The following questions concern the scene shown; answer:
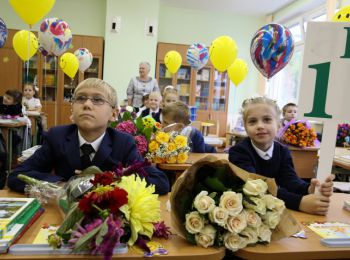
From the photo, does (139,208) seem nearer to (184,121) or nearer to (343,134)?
(184,121)

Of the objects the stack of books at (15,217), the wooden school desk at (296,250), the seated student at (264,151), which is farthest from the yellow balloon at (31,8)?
the wooden school desk at (296,250)

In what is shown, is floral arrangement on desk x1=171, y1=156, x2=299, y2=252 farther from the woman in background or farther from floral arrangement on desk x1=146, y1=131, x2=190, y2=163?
the woman in background

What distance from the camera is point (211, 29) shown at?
852 cm

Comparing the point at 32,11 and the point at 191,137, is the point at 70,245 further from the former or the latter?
the point at 32,11

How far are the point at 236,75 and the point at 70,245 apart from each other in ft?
18.8

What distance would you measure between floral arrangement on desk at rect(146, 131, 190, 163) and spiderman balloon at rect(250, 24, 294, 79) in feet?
4.90

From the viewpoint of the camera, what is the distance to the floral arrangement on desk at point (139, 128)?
2309mm

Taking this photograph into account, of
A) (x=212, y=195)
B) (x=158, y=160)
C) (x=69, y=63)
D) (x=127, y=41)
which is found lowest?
(x=158, y=160)

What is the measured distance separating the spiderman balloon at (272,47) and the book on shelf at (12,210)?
9.34 feet

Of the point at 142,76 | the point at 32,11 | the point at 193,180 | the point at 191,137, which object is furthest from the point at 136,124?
the point at 142,76

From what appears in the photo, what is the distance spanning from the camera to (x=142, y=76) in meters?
5.72

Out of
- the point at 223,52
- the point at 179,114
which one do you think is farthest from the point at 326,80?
the point at 223,52

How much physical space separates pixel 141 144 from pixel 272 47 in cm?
186

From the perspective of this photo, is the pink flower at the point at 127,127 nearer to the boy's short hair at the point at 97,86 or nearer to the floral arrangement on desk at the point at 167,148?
the floral arrangement on desk at the point at 167,148
